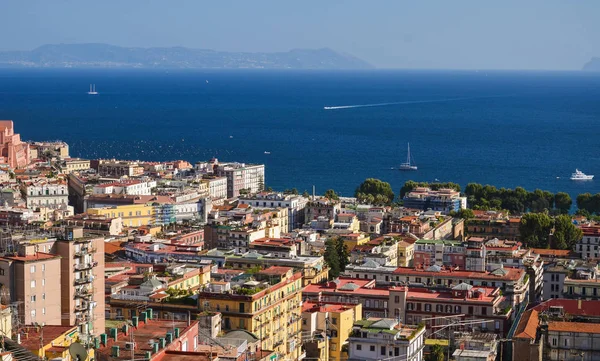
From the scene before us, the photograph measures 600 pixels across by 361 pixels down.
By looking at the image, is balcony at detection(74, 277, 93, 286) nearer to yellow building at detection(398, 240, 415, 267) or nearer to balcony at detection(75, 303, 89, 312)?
balcony at detection(75, 303, 89, 312)

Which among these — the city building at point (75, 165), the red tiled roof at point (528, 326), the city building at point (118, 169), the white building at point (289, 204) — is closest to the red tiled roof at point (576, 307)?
the red tiled roof at point (528, 326)

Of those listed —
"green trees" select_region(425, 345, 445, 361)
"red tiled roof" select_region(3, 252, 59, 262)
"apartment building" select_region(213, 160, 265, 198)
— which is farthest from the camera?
"apartment building" select_region(213, 160, 265, 198)

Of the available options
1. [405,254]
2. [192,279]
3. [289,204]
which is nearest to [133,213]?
[289,204]

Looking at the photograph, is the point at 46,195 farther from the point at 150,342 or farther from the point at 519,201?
the point at 150,342

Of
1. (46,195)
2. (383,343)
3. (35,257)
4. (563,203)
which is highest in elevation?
(35,257)

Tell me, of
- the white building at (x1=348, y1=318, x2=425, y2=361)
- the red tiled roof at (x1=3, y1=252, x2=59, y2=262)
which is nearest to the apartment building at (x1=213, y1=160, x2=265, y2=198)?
the white building at (x1=348, y1=318, x2=425, y2=361)

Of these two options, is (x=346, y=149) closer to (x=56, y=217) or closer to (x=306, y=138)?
(x=306, y=138)
